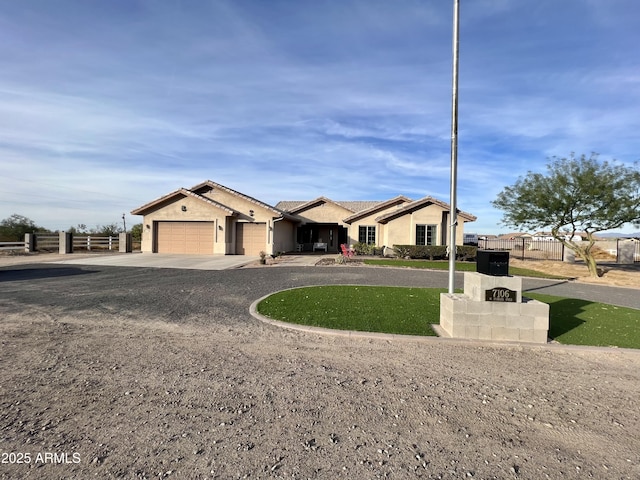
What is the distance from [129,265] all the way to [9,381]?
47.2 feet

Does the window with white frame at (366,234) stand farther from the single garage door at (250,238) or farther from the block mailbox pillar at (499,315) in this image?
the block mailbox pillar at (499,315)

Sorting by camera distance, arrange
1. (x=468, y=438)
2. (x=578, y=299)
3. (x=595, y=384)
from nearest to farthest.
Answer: (x=468, y=438)
(x=595, y=384)
(x=578, y=299)

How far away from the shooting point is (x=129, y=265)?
16.8m

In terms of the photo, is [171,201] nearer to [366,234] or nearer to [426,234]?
[366,234]

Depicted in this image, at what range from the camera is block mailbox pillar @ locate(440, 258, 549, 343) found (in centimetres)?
606

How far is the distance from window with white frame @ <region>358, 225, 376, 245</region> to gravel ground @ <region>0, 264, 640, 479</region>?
2098 cm

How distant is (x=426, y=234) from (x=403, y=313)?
59.5ft

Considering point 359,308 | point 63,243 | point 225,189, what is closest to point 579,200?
point 359,308

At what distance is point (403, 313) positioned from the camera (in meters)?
7.77

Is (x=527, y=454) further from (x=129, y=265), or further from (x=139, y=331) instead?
(x=129, y=265)

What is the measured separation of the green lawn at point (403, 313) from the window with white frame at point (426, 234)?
14.0m

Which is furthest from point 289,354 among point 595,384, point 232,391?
point 595,384

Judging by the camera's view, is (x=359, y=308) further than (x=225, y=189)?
No

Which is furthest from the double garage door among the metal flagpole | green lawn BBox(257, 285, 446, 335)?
the metal flagpole
